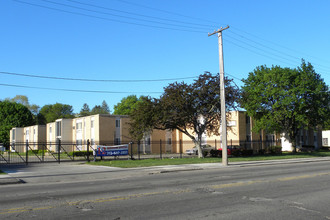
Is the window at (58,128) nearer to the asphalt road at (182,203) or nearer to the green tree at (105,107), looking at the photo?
the asphalt road at (182,203)

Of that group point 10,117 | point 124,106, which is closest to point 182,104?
point 10,117

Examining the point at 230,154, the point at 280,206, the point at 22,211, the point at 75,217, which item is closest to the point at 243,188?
the point at 280,206

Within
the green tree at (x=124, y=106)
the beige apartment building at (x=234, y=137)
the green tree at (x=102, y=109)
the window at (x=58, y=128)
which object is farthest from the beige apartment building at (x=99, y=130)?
the green tree at (x=102, y=109)

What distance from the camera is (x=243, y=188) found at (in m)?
10.9

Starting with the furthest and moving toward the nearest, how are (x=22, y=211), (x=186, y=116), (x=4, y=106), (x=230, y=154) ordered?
(x=4, y=106) < (x=230, y=154) < (x=186, y=116) < (x=22, y=211)

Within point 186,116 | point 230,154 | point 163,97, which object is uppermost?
point 163,97

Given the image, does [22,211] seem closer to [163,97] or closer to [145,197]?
[145,197]

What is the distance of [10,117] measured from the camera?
269ft

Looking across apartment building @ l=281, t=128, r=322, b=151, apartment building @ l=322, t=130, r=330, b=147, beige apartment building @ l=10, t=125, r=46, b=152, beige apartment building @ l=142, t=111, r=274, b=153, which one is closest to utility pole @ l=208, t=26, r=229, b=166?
beige apartment building @ l=142, t=111, r=274, b=153

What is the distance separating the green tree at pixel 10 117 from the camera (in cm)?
8074

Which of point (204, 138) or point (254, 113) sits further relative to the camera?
point (204, 138)

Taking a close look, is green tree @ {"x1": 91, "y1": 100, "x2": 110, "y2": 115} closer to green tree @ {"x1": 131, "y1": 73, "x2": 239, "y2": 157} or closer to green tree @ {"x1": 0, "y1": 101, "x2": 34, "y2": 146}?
green tree @ {"x1": 0, "y1": 101, "x2": 34, "y2": 146}

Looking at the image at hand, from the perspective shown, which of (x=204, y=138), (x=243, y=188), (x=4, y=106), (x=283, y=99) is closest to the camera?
(x=243, y=188)

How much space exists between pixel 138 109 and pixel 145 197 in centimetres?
2056
